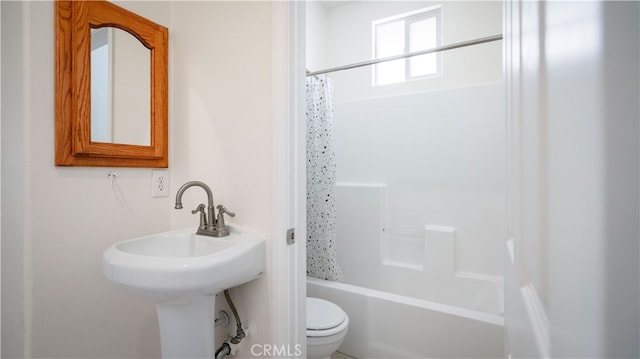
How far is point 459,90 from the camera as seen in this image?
6.73 ft

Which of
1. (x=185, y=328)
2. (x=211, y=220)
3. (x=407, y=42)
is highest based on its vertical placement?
(x=407, y=42)

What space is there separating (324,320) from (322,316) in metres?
0.04

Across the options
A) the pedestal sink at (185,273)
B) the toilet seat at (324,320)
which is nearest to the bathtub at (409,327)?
the toilet seat at (324,320)

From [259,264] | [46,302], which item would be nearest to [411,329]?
[259,264]

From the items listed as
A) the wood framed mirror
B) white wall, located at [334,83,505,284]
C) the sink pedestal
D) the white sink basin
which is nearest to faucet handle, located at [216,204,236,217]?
the white sink basin

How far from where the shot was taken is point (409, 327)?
4.91ft

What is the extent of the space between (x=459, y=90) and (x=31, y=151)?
2.38 m

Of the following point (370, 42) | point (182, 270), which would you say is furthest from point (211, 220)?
point (370, 42)

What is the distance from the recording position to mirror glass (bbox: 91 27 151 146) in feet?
3.61

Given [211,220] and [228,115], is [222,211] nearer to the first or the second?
[211,220]

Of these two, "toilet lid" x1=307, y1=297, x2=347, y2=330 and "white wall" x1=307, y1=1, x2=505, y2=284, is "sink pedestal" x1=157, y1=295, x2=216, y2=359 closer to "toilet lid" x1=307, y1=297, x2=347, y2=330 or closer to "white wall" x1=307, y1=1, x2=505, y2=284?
"toilet lid" x1=307, y1=297, x2=347, y2=330

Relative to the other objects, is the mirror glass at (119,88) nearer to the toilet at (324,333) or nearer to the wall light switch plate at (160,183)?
the wall light switch plate at (160,183)

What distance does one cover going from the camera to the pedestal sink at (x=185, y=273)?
80 cm

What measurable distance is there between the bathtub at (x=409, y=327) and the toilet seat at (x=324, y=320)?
0.24m
